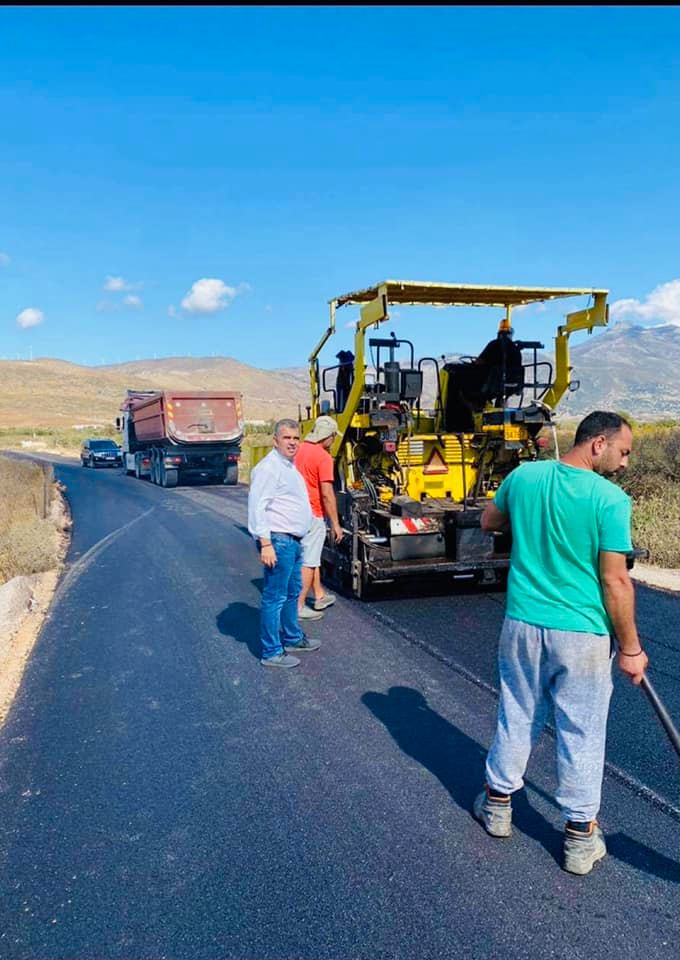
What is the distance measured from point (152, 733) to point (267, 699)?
78cm

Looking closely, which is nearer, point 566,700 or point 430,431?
point 566,700

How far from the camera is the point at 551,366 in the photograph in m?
7.98

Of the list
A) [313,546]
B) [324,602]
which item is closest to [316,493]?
[313,546]

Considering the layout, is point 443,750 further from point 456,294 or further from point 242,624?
point 456,294

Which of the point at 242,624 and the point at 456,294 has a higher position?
the point at 456,294

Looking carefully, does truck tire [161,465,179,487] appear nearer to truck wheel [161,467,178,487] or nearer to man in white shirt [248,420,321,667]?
truck wheel [161,467,178,487]

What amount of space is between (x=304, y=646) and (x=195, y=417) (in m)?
16.4

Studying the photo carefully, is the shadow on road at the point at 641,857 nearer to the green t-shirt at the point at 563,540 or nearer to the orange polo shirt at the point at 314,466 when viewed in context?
the green t-shirt at the point at 563,540

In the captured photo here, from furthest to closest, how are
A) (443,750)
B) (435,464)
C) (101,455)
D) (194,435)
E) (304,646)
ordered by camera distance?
(101,455), (194,435), (435,464), (304,646), (443,750)

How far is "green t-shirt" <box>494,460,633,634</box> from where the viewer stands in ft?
9.30

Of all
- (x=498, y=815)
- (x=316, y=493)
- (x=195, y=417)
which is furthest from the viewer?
(x=195, y=417)


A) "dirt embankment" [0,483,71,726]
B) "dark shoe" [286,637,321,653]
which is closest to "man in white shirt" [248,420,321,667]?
"dark shoe" [286,637,321,653]

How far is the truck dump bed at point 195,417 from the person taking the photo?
21.0m

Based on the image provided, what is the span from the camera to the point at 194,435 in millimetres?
21172
